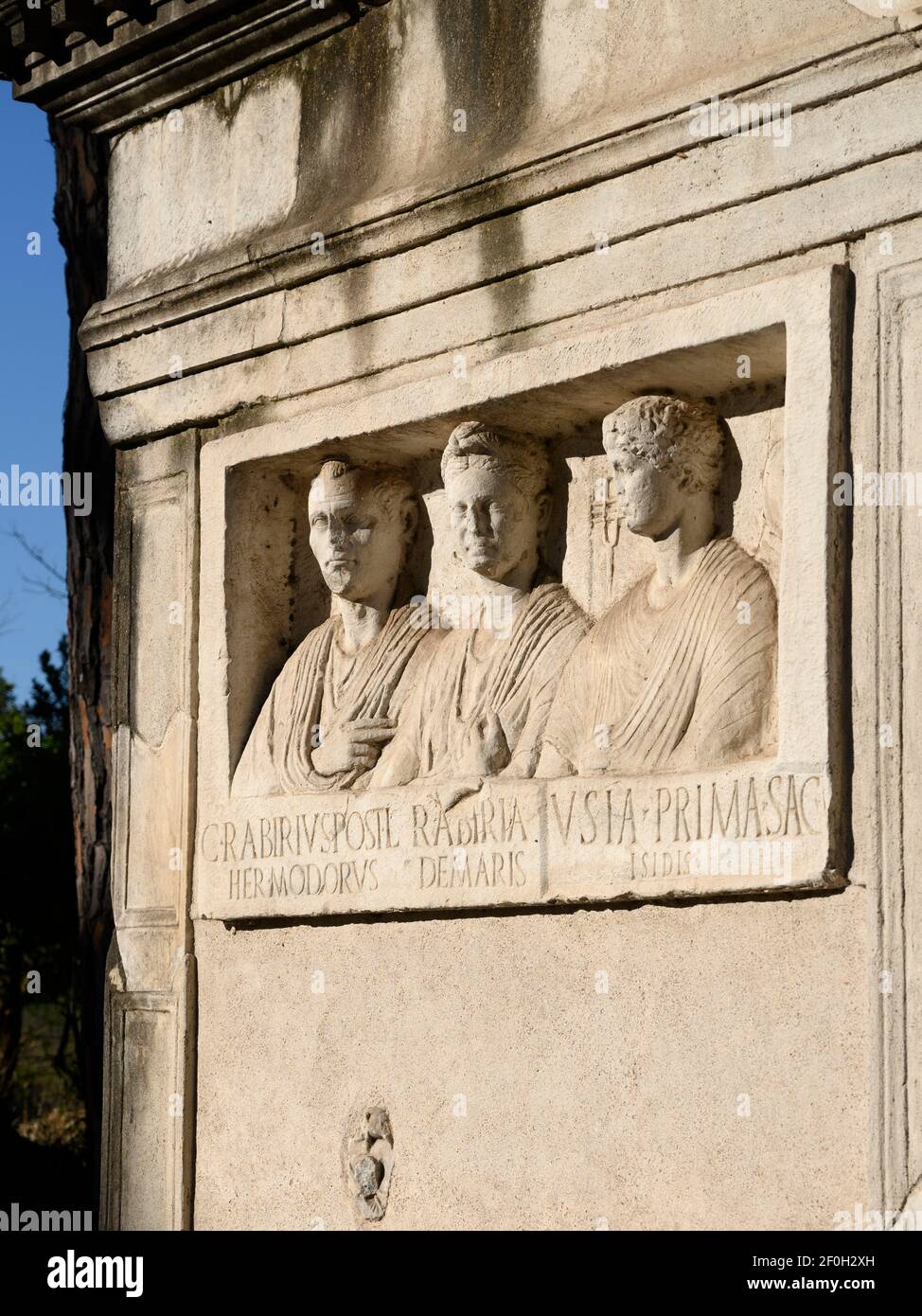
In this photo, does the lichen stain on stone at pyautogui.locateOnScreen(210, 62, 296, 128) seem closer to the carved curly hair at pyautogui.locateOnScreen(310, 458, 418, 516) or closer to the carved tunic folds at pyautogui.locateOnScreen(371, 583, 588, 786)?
the carved curly hair at pyautogui.locateOnScreen(310, 458, 418, 516)

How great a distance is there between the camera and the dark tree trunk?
9578mm

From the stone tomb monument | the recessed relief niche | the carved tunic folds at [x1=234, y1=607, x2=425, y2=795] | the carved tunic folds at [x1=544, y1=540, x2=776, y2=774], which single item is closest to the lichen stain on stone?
the stone tomb monument

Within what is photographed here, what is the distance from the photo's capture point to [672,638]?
16.6 ft

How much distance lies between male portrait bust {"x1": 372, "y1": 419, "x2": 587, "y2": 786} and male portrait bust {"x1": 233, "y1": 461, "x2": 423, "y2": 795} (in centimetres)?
20

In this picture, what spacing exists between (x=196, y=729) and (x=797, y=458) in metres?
2.41

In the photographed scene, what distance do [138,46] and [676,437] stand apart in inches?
97.4

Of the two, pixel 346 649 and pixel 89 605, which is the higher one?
pixel 89 605

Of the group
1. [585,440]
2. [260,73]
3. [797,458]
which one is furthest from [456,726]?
[260,73]

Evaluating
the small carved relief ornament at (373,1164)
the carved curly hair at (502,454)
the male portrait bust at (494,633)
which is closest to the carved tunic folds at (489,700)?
the male portrait bust at (494,633)

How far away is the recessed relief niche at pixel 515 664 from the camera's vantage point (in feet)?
16.0

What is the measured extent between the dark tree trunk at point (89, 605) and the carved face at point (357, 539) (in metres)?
3.56

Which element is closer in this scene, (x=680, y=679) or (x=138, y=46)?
(x=680, y=679)

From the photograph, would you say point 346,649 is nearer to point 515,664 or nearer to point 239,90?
point 515,664

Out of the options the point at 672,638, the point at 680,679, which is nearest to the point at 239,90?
the point at 672,638
